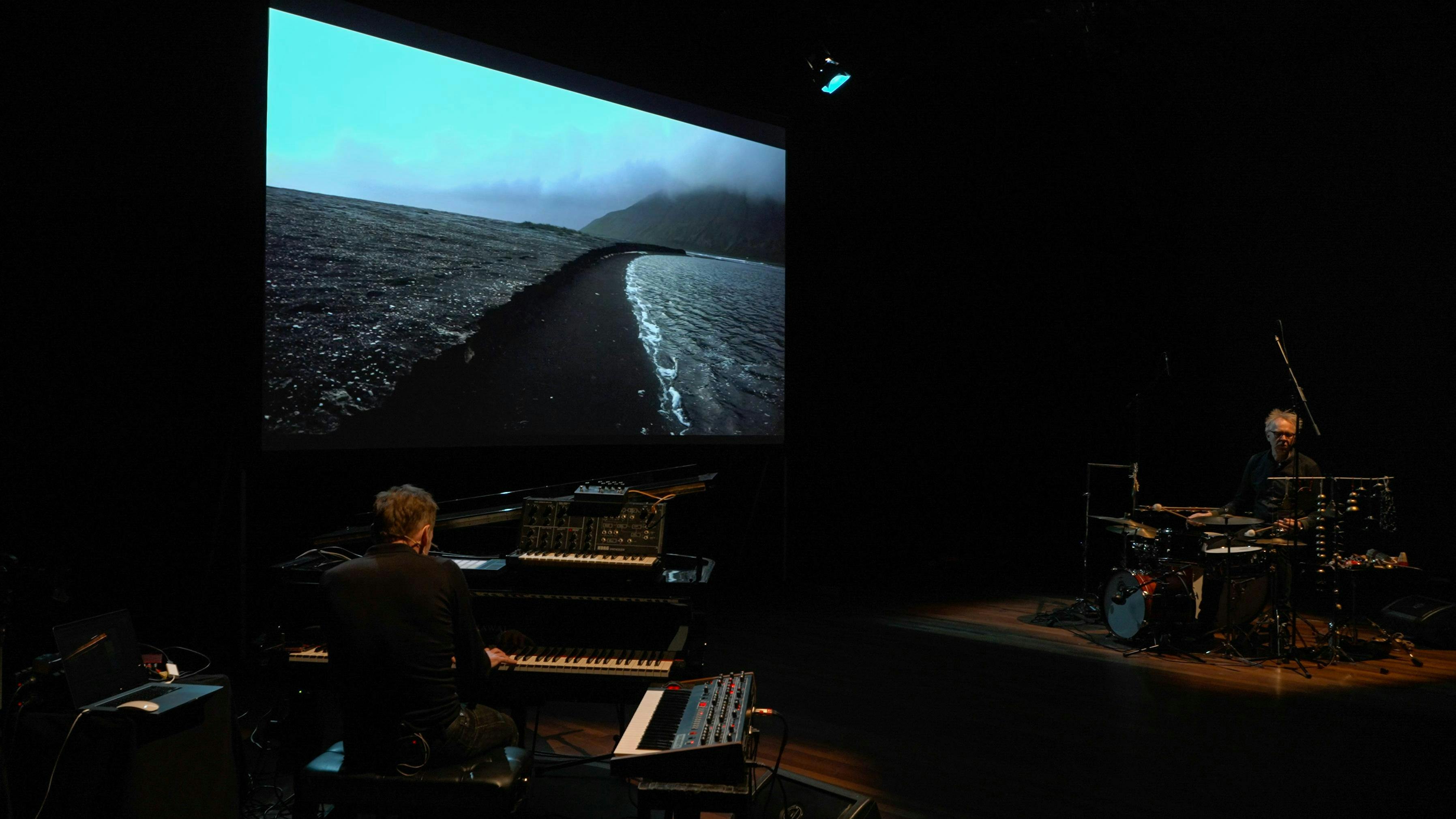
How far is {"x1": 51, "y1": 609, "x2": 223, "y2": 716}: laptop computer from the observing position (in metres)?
2.36

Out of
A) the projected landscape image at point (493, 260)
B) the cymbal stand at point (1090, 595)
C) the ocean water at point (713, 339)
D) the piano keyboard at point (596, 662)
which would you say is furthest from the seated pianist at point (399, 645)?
the cymbal stand at point (1090, 595)

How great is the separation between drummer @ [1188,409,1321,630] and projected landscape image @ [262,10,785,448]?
3065 millimetres

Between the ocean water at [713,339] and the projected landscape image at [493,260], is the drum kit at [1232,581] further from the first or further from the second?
the projected landscape image at [493,260]

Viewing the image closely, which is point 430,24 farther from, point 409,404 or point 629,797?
point 629,797

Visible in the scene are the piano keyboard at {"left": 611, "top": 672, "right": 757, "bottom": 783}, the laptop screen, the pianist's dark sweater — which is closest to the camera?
the piano keyboard at {"left": 611, "top": 672, "right": 757, "bottom": 783}

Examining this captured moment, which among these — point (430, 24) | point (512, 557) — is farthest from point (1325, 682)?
point (430, 24)

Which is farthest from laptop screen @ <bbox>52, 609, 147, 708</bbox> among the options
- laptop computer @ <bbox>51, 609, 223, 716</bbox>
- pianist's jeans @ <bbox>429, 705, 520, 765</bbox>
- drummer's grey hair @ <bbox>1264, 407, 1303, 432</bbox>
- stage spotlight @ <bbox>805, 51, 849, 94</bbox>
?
drummer's grey hair @ <bbox>1264, 407, 1303, 432</bbox>

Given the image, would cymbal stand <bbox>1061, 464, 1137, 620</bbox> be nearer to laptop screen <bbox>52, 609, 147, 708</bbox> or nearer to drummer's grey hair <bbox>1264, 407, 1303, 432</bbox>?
drummer's grey hair <bbox>1264, 407, 1303, 432</bbox>

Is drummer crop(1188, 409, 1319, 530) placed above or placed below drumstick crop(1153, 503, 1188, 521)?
above

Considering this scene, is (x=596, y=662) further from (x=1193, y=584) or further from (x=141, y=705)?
(x=1193, y=584)

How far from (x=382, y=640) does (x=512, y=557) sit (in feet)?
2.44

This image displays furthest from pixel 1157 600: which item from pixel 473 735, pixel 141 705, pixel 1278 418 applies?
pixel 141 705

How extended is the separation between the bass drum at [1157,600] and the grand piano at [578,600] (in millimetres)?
3476

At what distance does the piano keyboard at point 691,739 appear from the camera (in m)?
1.94
